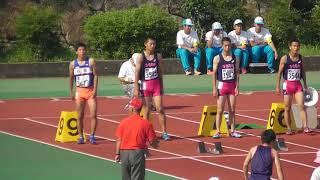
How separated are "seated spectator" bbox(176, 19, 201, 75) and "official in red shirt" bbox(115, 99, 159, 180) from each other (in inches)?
665

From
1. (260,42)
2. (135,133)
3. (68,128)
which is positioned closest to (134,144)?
(135,133)

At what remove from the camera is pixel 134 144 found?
41.4ft

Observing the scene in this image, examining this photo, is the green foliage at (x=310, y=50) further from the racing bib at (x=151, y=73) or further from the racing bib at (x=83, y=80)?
the racing bib at (x=83, y=80)

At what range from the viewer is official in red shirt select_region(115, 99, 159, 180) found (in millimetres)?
12570

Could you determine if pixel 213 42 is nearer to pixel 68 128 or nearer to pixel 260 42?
pixel 260 42

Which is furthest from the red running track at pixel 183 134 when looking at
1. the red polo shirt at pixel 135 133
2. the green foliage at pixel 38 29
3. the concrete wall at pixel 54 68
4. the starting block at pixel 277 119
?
the green foliage at pixel 38 29

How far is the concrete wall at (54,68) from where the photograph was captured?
3036 centimetres

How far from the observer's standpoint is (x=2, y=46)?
32781mm

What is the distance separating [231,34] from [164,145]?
12.6 meters

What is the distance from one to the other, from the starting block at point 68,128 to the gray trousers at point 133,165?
18.3 feet

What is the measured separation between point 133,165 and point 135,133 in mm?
442

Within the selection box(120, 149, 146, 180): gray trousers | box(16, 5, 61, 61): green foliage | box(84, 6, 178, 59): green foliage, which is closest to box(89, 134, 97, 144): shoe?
box(120, 149, 146, 180): gray trousers

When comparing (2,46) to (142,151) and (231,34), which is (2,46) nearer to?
(231,34)

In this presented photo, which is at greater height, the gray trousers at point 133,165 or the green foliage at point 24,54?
the green foliage at point 24,54
